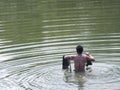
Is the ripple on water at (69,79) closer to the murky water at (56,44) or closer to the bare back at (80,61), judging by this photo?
the murky water at (56,44)

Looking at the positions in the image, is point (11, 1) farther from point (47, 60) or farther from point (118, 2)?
point (47, 60)

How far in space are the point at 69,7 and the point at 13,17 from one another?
266 inches

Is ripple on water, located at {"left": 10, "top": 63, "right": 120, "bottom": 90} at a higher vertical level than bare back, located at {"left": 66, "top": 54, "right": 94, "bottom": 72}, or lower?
lower

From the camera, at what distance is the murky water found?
1514cm

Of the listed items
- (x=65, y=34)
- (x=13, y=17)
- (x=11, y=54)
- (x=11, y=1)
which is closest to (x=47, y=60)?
(x=11, y=54)

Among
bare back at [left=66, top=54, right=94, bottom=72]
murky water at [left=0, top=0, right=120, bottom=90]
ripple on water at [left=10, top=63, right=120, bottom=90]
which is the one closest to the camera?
ripple on water at [left=10, top=63, right=120, bottom=90]

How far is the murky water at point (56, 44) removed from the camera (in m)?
15.1

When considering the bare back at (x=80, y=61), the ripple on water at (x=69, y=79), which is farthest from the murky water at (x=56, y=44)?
the bare back at (x=80, y=61)

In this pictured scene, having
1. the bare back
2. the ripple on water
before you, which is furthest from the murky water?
the bare back

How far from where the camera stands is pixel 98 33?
77.3 feet

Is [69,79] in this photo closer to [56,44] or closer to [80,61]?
[80,61]

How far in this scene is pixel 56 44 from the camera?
20938mm

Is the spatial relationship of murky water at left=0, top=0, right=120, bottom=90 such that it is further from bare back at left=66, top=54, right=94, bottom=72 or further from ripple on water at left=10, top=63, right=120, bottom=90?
bare back at left=66, top=54, right=94, bottom=72

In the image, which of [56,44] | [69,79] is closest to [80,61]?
[69,79]
